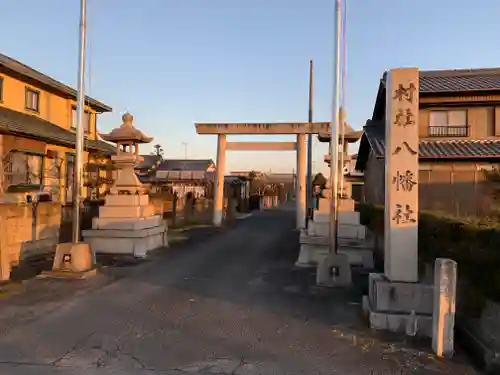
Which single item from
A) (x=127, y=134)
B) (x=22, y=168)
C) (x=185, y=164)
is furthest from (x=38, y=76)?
(x=185, y=164)

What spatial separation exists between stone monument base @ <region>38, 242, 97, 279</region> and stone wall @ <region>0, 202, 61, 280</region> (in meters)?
0.91

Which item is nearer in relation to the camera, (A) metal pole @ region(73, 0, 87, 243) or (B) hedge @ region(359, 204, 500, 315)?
(B) hedge @ region(359, 204, 500, 315)

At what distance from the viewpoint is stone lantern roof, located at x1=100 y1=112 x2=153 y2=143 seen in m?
12.1

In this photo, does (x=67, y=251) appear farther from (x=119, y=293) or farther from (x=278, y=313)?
(x=278, y=313)

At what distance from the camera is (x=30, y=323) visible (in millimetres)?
5711

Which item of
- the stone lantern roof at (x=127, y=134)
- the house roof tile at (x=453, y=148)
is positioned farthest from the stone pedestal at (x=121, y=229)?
the house roof tile at (x=453, y=148)

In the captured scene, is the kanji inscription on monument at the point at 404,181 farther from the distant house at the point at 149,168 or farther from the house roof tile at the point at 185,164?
the house roof tile at the point at 185,164

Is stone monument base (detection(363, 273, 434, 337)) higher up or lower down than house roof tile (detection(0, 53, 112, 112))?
lower down

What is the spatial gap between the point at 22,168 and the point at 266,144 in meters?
11.4

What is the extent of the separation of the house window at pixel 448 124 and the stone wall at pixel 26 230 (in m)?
15.3

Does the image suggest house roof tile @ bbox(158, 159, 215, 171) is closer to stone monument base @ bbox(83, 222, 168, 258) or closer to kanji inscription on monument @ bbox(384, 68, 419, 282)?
stone monument base @ bbox(83, 222, 168, 258)

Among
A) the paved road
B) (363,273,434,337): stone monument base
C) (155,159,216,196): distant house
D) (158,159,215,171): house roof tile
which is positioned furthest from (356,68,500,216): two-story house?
(158,159,215,171): house roof tile

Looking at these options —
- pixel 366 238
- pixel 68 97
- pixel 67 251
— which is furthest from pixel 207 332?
pixel 68 97

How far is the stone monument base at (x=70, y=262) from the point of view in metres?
8.48
